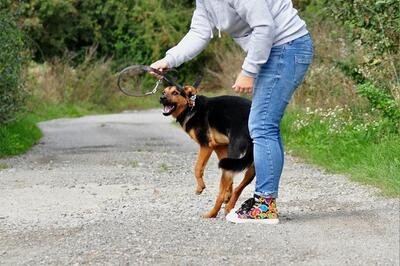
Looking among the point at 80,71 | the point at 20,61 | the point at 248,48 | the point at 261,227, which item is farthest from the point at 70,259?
the point at 80,71

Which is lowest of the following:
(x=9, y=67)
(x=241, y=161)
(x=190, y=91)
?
(x=9, y=67)

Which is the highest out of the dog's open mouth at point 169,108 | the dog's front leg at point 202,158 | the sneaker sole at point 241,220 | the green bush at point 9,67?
the dog's open mouth at point 169,108

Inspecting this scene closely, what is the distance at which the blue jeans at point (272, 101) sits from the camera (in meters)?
7.63

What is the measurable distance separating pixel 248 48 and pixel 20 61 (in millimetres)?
11398

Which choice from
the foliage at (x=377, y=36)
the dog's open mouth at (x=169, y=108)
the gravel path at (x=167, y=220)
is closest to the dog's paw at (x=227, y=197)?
the gravel path at (x=167, y=220)

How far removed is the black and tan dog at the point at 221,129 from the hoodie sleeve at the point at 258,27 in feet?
3.30

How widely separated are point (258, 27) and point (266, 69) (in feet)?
1.29

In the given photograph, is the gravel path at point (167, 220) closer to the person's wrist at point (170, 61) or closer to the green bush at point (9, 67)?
the person's wrist at point (170, 61)

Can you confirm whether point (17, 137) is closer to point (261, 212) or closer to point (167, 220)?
point (167, 220)

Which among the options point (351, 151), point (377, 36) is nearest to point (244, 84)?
point (351, 151)

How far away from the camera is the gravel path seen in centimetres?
666

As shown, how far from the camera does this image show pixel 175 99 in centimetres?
929

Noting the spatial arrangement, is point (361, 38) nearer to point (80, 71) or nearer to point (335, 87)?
point (335, 87)

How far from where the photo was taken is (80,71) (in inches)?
1444
